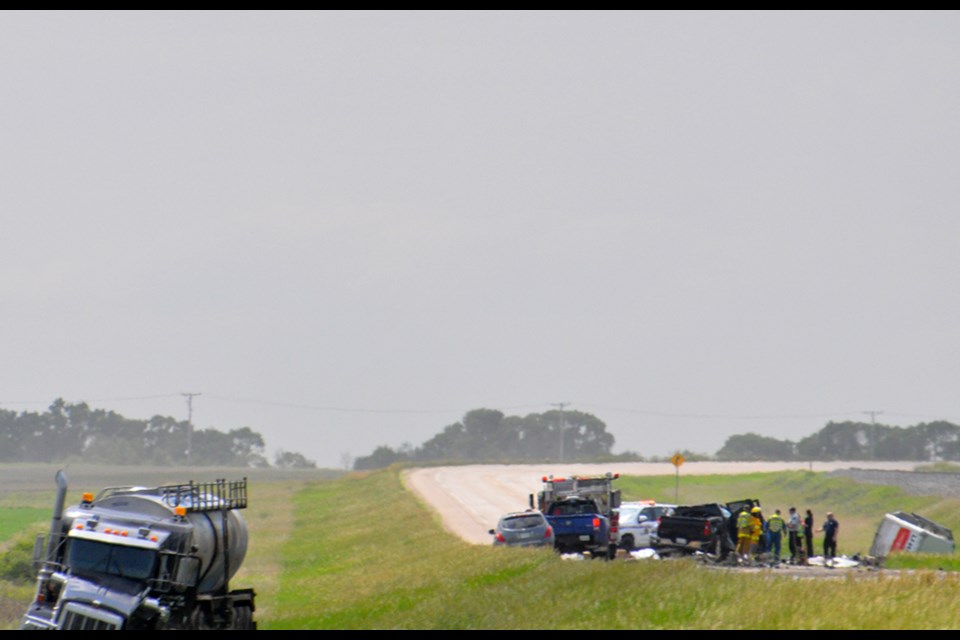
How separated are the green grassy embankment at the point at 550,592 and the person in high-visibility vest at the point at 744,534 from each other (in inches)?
206

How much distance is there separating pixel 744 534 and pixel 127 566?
21.9 metres

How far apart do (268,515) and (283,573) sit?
36152mm

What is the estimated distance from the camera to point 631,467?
13362 cm

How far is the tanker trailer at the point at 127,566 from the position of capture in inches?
818

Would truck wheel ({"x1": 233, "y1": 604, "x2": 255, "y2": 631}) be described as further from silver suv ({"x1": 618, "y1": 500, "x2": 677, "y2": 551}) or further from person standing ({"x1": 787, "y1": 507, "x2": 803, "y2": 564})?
silver suv ({"x1": 618, "y1": 500, "x2": 677, "y2": 551})

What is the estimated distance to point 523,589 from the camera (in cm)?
3077

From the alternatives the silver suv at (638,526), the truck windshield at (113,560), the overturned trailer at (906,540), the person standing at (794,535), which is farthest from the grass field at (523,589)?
the overturned trailer at (906,540)

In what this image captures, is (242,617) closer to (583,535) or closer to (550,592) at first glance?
(550,592)

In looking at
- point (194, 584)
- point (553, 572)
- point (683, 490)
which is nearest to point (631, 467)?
point (683, 490)

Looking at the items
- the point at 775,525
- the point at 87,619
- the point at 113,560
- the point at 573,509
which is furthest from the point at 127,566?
the point at 775,525

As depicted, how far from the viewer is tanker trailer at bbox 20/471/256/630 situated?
20781 mm

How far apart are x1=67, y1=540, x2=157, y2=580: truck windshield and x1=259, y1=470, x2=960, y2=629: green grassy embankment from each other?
7.62m

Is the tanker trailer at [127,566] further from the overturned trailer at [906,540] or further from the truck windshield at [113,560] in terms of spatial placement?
the overturned trailer at [906,540]
